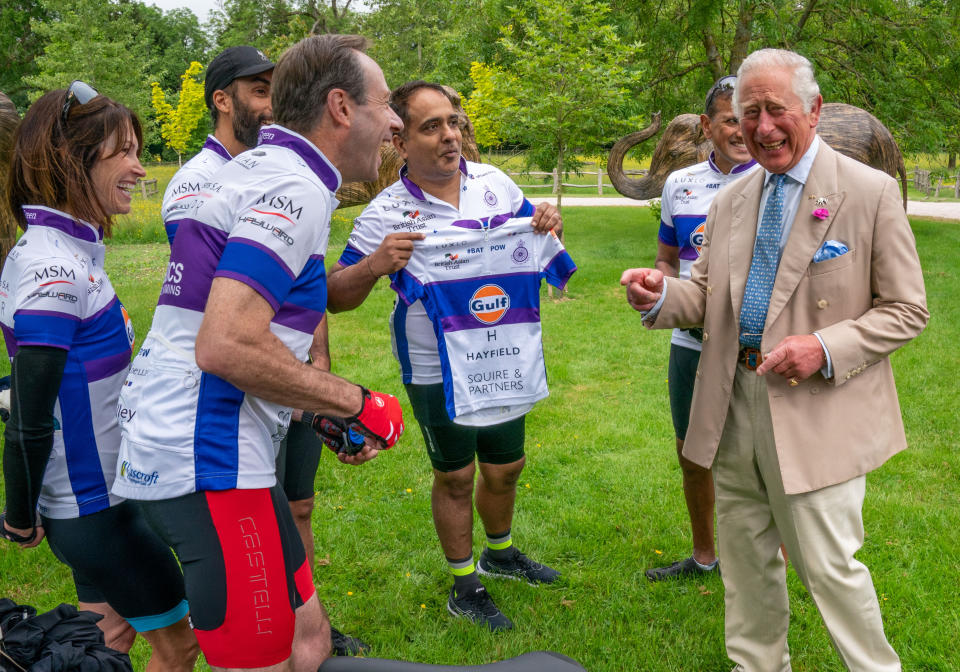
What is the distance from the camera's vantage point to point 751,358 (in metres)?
2.91

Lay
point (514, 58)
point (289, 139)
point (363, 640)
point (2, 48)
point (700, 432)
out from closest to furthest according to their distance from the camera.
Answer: point (289, 139), point (700, 432), point (363, 640), point (514, 58), point (2, 48)

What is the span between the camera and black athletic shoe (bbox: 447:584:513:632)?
12.6 ft

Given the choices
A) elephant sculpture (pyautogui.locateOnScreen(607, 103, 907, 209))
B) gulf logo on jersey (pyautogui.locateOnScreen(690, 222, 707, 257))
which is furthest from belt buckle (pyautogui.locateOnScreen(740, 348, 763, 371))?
elephant sculpture (pyautogui.locateOnScreen(607, 103, 907, 209))

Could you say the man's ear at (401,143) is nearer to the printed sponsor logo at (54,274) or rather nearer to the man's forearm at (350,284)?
the man's forearm at (350,284)

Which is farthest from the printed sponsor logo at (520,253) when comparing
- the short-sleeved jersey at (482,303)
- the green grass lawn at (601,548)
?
the green grass lawn at (601,548)

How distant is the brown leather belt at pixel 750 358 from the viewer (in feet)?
9.46

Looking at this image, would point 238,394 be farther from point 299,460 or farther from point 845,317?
point 845,317

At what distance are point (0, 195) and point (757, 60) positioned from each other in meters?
4.26

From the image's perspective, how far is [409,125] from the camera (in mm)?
3586

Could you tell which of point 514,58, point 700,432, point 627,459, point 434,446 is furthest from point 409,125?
point 514,58

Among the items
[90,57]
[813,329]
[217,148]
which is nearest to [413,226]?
[217,148]

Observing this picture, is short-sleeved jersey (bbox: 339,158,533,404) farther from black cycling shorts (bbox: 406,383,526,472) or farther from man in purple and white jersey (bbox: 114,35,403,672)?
man in purple and white jersey (bbox: 114,35,403,672)

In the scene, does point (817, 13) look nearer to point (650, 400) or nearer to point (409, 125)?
point (650, 400)

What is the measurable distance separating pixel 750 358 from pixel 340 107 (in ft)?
5.71
